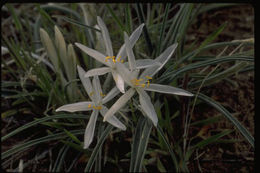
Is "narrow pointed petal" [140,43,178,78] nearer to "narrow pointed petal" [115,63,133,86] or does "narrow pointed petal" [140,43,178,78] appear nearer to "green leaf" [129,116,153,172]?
"narrow pointed petal" [115,63,133,86]

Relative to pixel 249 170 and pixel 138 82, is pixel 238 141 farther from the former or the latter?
pixel 138 82

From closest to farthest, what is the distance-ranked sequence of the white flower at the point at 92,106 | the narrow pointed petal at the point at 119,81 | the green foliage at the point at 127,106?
1. the narrow pointed petal at the point at 119,81
2. the white flower at the point at 92,106
3. the green foliage at the point at 127,106

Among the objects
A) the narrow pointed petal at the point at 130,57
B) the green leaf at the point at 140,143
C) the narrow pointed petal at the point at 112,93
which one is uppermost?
the narrow pointed petal at the point at 130,57

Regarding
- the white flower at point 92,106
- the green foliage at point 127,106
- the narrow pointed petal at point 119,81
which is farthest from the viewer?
the green foliage at point 127,106

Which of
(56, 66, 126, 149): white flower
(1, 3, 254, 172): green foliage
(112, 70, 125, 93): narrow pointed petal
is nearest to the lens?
(112, 70, 125, 93): narrow pointed petal

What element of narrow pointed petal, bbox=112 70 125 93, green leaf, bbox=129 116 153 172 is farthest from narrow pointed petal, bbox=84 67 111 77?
green leaf, bbox=129 116 153 172

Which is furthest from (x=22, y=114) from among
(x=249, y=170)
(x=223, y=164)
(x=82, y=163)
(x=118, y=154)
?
(x=249, y=170)

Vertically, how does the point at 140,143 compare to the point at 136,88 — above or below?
below

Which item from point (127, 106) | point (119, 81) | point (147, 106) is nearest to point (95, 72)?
point (119, 81)

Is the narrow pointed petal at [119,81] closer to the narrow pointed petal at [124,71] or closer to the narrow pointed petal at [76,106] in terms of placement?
the narrow pointed petal at [124,71]

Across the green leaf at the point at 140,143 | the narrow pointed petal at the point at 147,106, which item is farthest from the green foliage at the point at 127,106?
the narrow pointed petal at the point at 147,106

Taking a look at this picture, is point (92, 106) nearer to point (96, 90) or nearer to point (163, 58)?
point (96, 90)

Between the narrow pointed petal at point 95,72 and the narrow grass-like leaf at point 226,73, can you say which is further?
the narrow grass-like leaf at point 226,73
